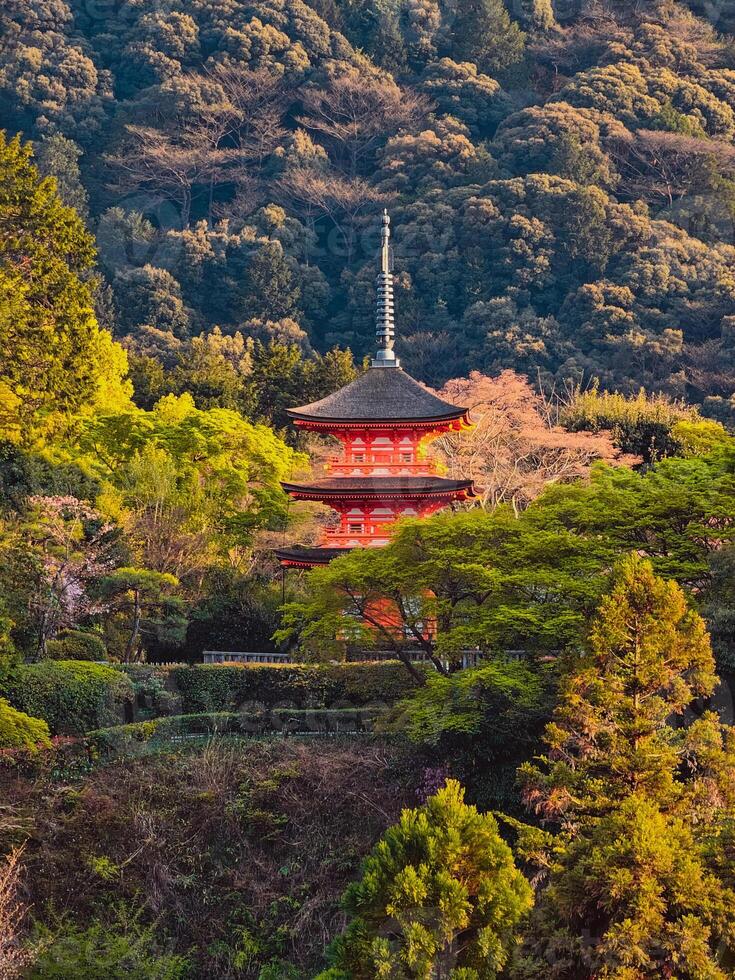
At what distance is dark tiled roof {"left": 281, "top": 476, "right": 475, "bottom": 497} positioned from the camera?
38.2m

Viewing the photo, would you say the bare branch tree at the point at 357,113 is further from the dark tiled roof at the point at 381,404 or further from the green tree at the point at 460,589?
the green tree at the point at 460,589

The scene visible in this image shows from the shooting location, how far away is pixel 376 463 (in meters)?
39.6

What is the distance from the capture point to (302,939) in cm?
3017

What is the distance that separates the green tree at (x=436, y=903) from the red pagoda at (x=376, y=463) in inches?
617

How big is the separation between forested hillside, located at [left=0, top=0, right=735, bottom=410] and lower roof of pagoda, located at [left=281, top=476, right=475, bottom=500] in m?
27.3

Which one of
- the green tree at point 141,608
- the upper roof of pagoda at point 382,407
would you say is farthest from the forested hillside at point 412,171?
the green tree at point 141,608

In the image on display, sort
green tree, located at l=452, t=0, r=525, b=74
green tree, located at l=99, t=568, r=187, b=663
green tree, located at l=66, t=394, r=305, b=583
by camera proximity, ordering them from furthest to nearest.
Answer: green tree, located at l=452, t=0, r=525, b=74, green tree, located at l=66, t=394, r=305, b=583, green tree, located at l=99, t=568, r=187, b=663

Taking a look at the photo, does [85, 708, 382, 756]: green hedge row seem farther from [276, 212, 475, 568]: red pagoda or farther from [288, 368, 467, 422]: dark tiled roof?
[288, 368, 467, 422]: dark tiled roof

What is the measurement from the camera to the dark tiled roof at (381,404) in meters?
38.8

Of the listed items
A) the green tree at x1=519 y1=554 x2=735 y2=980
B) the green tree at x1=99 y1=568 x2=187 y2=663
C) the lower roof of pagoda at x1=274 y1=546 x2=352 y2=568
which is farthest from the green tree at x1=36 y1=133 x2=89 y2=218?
the green tree at x1=519 y1=554 x2=735 y2=980

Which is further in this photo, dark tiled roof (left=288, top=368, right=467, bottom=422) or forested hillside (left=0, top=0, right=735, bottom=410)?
forested hillside (left=0, top=0, right=735, bottom=410)

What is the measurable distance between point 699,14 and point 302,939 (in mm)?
63360

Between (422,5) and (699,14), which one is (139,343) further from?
(699,14)

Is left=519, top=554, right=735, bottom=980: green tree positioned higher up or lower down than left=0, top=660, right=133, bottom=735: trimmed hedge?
higher up
